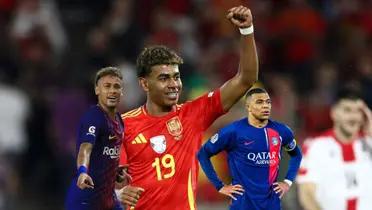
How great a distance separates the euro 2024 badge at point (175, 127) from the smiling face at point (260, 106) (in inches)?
25.4

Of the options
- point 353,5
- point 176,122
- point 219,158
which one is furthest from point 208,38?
point 176,122

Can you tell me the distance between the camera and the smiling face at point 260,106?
27.5 ft

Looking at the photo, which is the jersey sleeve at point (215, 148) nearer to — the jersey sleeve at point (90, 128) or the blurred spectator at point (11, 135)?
the jersey sleeve at point (90, 128)

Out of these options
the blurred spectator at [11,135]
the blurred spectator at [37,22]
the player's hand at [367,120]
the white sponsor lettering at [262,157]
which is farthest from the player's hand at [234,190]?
the blurred spectator at [37,22]

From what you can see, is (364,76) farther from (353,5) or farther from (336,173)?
(336,173)

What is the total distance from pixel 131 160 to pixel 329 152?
303 centimetres

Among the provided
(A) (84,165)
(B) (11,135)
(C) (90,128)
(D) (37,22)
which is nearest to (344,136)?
(C) (90,128)

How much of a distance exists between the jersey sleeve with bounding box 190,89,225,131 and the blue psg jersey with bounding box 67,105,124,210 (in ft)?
1.72

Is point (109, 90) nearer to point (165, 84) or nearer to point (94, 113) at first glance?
point (94, 113)

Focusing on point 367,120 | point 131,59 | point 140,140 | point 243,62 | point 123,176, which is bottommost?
point 123,176

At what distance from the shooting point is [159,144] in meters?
7.95

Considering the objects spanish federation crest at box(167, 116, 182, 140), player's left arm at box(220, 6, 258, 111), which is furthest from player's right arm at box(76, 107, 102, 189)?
player's left arm at box(220, 6, 258, 111)

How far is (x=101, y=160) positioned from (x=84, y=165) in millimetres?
433

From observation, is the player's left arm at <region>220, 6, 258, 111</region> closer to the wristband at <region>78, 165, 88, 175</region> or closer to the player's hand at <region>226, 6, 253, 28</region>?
the player's hand at <region>226, 6, 253, 28</region>
